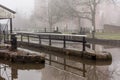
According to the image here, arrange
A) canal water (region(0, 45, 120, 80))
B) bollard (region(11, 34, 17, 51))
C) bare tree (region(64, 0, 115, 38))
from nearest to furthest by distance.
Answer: canal water (region(0, 45, 120, 80))
bollard (region(11, 34, 17, 51))
bare tree (region(64, 0, 115, 38))

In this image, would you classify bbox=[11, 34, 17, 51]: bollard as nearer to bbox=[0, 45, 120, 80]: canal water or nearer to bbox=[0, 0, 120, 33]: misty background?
bbox=[0, 45, 120, 80]: canal water

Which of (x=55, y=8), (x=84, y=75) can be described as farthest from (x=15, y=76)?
(x=55, y=8)

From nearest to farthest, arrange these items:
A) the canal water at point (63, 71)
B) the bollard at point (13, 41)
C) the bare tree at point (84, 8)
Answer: the canal water at point (63, 71)
the bollard at point (13, 41)
the bare tree at point (84, 8)

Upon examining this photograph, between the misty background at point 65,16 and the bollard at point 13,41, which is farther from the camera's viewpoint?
the misty background at point 65,16

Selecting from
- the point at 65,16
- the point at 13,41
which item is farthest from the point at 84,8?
the point at 13,41

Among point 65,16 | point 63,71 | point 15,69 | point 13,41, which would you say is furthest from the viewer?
point 65,16

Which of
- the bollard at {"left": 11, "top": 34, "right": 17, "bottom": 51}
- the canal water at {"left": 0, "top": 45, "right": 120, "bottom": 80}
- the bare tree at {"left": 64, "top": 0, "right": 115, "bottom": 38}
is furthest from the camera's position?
the bare tree at {"left": 64, "top": 0, "right": 115, "bottom": 38}

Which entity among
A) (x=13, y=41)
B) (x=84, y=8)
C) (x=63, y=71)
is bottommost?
(x=63, y=71)

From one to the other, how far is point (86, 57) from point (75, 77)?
4431mm

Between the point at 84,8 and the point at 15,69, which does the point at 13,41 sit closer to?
the point at 15,69

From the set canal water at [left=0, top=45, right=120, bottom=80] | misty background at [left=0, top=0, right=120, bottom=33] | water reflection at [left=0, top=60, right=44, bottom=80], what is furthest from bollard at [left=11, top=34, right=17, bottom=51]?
misty background at [left=0, top=0, right=120, bottom=33]

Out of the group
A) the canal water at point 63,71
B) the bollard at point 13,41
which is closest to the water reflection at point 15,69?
the canal water at point 63,71

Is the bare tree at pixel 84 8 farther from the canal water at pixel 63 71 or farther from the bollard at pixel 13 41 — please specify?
the canal water at pixel 63 71

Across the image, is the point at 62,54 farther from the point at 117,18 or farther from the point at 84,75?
the point at 117,18
